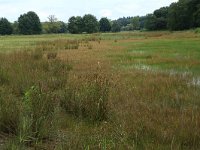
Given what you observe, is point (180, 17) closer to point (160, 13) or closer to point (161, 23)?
point (161, 23)

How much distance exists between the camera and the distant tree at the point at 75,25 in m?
132

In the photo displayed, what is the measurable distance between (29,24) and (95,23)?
21372 millimetres

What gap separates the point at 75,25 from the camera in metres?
132

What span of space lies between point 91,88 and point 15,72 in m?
4.92

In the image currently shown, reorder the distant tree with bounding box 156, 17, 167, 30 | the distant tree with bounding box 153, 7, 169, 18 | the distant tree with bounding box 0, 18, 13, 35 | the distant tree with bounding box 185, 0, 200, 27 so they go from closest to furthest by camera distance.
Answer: the distant tree with bounding box 185, 0, 200, 27
the distant tree with bounding box 156, 17, 167, 30
the distant tree with bounding box 153, 7, 169, 18
the distant tree with bounding box 0, 18, 13, 35

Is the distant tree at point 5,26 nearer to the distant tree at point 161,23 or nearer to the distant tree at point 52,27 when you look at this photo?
the distant tree at point 52,27

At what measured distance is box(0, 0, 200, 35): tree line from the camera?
96631 mm

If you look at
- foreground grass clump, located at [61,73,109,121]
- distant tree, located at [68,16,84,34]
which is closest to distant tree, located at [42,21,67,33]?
distant tree, located at [68,16,84,34]

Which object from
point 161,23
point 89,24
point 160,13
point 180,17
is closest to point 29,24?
point 89,24

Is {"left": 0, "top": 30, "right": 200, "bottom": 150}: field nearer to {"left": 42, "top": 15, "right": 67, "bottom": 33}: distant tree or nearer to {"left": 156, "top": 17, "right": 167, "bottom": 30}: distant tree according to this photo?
{"left": 156, "top": 17, "right": 167, "bottom": 30}: distant tree

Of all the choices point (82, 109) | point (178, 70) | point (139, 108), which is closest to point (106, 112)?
point (82, 109)

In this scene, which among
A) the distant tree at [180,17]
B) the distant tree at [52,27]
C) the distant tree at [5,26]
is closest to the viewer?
the distant tree at [180,17]

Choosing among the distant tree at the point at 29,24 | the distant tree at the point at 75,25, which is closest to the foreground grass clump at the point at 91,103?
the distant tree at the point at 29,24

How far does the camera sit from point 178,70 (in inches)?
631
